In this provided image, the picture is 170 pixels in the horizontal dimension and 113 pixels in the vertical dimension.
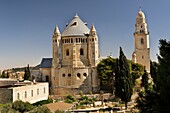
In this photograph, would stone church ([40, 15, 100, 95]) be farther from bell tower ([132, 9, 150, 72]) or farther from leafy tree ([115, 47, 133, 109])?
leafy tree ([115, 47, 133, 109])

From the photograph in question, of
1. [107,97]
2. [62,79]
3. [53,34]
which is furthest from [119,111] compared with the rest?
[53,34]

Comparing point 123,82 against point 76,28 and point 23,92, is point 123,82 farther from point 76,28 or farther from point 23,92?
point 76,28

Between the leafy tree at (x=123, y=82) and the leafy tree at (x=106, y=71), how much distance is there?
1019 cm

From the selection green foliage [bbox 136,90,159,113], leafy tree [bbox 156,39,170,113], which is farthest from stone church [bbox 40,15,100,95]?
leafy tree [bbox 156,39,170,113]

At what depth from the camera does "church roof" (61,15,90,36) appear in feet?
179

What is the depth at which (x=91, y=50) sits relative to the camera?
177 feet

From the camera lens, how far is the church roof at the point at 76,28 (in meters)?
54.7

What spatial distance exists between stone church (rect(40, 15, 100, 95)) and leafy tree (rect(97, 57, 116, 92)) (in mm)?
1494

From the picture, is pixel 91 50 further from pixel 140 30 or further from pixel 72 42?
pixel 140 30

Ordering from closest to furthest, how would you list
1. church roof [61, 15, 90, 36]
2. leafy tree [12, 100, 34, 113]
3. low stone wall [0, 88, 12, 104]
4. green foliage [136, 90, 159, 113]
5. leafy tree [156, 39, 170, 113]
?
1. leafy tree [156, 39, 170, 113]
2. green foliage [136, 90, 159, 113]
3. leafy tree [12, 100, 34, 113]
4. low stone wall [0, 88, 12, 104]
5. church roof [61, 15, 90, 36]

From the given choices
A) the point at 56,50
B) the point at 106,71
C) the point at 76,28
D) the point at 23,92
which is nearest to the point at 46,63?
the point at 56,50

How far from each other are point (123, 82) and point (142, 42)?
23154mm

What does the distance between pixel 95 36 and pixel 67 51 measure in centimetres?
682

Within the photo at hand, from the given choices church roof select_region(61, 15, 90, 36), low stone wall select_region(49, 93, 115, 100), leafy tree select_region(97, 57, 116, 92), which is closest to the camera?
low stone wall select_region(49, 93, 115, 100)
